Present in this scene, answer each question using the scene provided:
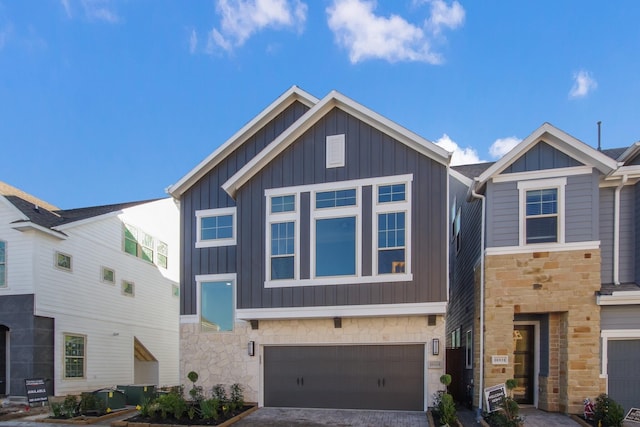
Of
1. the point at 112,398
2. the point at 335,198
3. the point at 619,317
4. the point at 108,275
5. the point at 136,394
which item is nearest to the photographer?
the point at 619,317

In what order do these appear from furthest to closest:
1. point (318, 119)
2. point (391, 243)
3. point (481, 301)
Answer: point (318, 119)
point (391, 243)
point (481, 301)

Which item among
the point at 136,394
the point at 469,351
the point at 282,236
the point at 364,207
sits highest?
the point at 364,207

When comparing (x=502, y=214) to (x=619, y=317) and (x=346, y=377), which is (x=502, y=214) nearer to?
(x=619, y=317)

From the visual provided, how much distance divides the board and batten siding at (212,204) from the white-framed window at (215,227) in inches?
5.6

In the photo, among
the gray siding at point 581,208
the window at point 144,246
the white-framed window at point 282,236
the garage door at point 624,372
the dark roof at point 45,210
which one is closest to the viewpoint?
the garage door at point 624,372

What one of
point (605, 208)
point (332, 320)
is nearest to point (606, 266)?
point (605, 208)

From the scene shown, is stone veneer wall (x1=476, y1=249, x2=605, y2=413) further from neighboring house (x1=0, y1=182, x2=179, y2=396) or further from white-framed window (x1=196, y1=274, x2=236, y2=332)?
neighboring house (x1=0, y1=182, x2=179, y2=396)

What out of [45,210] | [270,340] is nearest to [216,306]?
[270,340]

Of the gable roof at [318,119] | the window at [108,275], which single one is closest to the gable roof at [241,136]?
the gable roof at [318,119]

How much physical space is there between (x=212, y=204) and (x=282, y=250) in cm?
311

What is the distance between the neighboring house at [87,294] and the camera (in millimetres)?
13664

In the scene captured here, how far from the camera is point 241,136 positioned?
13711 mm

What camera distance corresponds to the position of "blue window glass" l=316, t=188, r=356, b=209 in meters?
11.5

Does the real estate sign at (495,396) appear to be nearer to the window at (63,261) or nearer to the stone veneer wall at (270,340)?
the stone veneer wall at (270,340)
